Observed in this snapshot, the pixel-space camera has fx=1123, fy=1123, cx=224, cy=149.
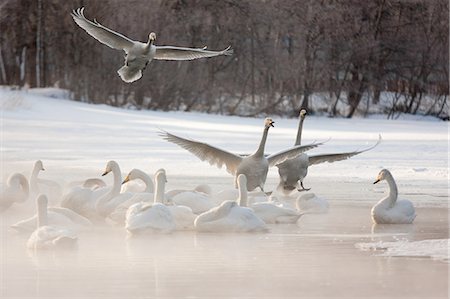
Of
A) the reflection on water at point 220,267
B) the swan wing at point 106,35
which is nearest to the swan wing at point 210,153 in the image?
the swan wing at point 106,35

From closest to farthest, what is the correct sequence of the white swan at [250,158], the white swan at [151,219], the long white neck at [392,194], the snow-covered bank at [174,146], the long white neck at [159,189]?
the white swan at [151,219], the long white neck at [159,189], the long white neck at [392,194], the white swan at [250,158], the snow-covered bank at [174,146]

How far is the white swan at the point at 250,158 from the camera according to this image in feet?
33.4

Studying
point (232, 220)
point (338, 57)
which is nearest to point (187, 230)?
point (232, 220)

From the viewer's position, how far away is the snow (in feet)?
23.9

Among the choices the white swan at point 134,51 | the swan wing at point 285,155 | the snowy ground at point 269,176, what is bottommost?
the snowy ground at point 269,176

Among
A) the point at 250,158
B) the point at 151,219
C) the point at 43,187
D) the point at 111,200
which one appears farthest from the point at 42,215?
the point at 250,158

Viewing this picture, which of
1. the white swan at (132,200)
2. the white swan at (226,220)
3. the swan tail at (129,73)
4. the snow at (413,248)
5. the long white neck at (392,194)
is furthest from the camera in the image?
the long white neck at (392,194)

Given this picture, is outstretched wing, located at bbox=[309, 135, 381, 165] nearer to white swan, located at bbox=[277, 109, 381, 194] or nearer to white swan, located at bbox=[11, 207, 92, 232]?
white swan, located at bbox=[277, 109, 381, 194]

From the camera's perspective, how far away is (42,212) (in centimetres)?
804

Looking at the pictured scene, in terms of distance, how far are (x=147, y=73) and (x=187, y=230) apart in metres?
20.7

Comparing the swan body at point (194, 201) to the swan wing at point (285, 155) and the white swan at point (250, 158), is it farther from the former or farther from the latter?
the swan wing at point (285, 155)

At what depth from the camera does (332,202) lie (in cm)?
1055

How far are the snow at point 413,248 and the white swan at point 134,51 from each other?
6.31 feet

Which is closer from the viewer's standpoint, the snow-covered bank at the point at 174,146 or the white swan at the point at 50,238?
the white swan at the point at 50,238
